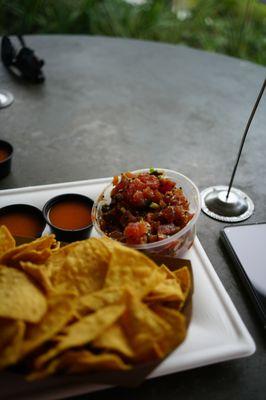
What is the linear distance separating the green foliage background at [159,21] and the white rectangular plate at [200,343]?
11.7 feet

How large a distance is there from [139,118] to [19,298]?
149 centimetres

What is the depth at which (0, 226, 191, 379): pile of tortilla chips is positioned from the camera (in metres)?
0.99

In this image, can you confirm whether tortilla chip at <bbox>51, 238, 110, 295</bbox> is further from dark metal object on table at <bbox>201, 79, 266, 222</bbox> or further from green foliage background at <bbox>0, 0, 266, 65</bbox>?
green foliage background at <bbox>0, 0, 266, 65</bbox>

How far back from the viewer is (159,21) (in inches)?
177

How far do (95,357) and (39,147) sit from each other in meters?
1.32

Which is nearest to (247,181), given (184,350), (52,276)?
(184,350)

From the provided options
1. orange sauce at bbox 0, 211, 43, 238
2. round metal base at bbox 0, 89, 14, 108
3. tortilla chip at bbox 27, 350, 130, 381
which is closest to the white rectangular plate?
tortilla chip at bbox 27, 350, 130, 381

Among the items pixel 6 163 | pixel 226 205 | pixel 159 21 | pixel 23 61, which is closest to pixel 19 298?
pixel 6 163

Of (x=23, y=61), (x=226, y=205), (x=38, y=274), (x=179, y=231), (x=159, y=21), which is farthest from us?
(x=159, y=21)

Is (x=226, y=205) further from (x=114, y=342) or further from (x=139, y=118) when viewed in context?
(x=114, y=342)

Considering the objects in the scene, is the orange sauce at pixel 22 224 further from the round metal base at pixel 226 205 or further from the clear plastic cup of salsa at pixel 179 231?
the round metal base at pixel 226 205

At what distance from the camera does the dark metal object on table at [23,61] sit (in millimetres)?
2445

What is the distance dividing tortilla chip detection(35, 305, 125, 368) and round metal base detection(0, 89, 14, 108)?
164 cm

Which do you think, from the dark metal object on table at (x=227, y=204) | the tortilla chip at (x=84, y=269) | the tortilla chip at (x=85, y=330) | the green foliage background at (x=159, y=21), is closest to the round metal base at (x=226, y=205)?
the dark metal object on table at (x=227, y=204)
